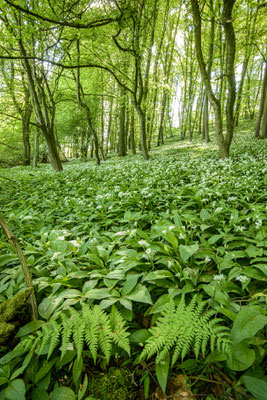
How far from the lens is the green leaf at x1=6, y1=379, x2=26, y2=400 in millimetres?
1222

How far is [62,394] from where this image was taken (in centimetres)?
130

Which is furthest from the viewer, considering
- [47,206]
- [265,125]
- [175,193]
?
[265,125]

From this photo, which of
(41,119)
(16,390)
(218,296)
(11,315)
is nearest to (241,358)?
(218,296)

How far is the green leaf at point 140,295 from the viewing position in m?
1.77

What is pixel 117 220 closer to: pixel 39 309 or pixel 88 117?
pixel 39 309

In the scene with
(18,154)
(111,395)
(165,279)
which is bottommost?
(111,395)

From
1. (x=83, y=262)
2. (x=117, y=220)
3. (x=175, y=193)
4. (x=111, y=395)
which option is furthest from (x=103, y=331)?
(x=175, y=193)

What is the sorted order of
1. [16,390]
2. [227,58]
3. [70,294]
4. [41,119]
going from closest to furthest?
[16,390] → [70,294] → [227,58] → [41,119]

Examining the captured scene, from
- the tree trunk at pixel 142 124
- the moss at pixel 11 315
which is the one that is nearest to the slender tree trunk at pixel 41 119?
the tree trunk at pixel 142 124

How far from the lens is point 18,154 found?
74.8 ft

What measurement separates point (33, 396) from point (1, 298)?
1.12 meters

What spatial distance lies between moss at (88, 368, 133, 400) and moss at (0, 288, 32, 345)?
80 centimetres

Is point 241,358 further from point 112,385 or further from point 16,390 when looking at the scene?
point 16,390

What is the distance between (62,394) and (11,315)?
0.78 m
